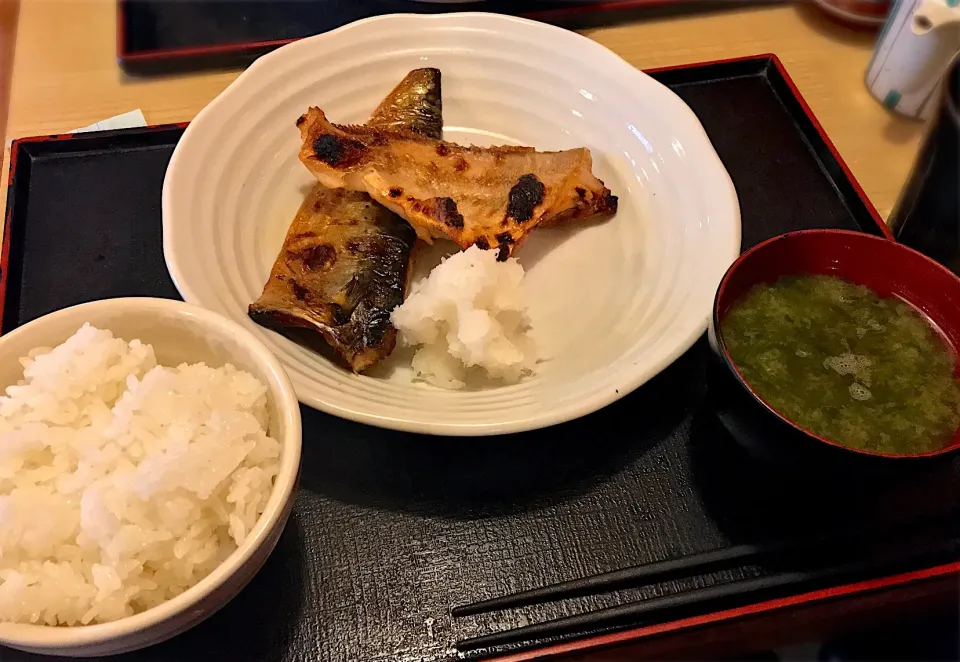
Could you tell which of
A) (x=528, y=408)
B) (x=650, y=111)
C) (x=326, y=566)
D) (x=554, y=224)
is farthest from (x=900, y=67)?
(x=326, y=566)

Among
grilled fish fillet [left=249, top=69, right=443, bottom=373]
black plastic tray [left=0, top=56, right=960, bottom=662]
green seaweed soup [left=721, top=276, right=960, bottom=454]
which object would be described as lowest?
black plastic tray [left=0, top=56, right=960, bottom=662]

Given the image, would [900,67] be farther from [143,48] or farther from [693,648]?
[143,48]

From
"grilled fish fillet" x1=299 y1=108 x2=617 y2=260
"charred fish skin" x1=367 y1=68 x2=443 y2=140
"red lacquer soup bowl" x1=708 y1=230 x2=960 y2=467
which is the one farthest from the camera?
"charred fish skin" x1=367 y1=68 x2=443 y2=140

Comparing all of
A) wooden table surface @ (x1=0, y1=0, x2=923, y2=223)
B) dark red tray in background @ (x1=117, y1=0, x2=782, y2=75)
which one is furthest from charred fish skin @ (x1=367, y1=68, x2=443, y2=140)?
wooden table surface @ (x1=0, y1=0, x2=923, y2=223)

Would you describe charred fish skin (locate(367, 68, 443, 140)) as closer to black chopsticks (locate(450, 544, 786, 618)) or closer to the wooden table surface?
the wooden table surface

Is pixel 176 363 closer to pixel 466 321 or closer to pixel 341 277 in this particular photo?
pixel 341 277

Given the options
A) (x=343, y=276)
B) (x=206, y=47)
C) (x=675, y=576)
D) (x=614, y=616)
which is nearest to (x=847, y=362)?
(x=675, y=576)

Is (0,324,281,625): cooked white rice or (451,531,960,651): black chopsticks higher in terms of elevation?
(0,324,281,625): cooked white rice
